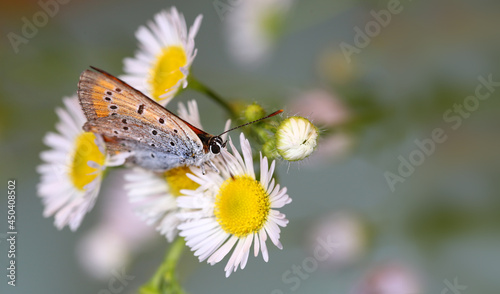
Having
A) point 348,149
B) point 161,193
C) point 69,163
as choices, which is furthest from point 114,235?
point 348,149

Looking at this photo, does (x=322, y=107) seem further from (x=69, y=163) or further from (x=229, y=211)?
(x=69, y=163)

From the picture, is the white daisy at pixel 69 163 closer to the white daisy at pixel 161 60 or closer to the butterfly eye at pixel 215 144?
the white daisy at pixel 161 60

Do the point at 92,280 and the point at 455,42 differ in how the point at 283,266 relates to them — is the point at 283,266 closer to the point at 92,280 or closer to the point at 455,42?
the point at 92,280

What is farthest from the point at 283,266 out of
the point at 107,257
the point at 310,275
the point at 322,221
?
the point at 107,257

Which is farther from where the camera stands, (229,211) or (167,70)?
(167,70)

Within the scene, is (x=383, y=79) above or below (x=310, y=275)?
above

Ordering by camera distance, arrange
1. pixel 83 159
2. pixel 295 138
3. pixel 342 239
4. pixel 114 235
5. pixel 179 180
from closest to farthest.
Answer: pixel 295 138, pixel 179 180, pixel 83 159, pixel 342 239, pixel 114 235
